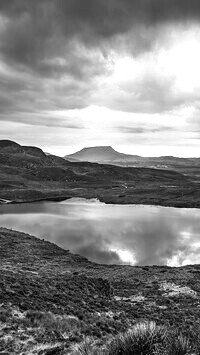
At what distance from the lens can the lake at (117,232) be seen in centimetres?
5581

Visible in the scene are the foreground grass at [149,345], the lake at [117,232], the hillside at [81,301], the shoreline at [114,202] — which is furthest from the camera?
the shoreline at [114,202]

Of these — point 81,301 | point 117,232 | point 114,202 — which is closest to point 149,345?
point 81,301

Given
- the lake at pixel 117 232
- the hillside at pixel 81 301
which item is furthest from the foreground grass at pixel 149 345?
the lake at pixel 117 232

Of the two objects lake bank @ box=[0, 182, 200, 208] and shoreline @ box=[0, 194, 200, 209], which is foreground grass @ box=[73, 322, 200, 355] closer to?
shoreline @ box=[0, 194, 200, 209]

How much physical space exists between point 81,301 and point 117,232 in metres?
45.9

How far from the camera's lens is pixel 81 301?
A: 1107 inches

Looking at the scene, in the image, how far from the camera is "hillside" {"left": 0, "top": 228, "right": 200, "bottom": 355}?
1956 centimetres

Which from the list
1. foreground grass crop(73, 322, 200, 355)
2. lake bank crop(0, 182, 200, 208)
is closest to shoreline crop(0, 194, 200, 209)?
lake bank crop(0, 182, 200, 208)

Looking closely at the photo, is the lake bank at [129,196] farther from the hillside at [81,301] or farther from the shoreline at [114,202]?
the hillside at [81,301]

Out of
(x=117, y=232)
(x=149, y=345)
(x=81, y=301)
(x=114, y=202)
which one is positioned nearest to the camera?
(x=149, y=345)

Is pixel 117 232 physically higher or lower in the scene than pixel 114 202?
higher

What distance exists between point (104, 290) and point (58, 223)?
177 feet

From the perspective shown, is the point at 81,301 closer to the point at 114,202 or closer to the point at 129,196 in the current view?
the point at 114,202

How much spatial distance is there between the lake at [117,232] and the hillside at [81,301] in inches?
284
